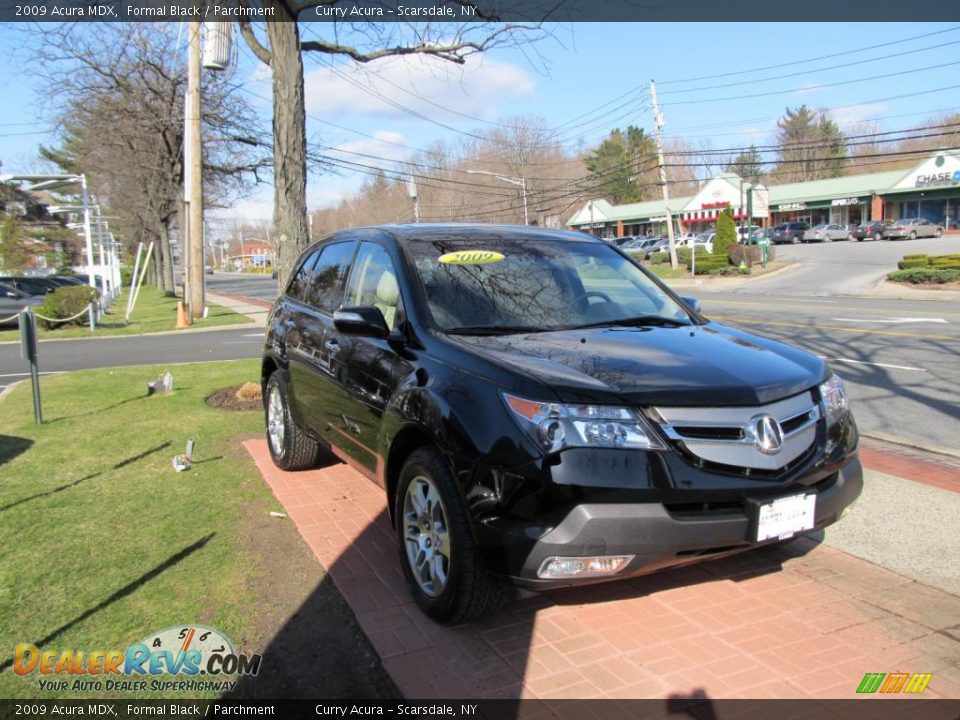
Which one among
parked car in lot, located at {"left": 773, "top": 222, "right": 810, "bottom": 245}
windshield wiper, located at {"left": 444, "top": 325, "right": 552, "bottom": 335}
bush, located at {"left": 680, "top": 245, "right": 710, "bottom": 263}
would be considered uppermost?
parked car in lot, located at {"left": 773, "top": 222, "right": 810, "bottom": 245}

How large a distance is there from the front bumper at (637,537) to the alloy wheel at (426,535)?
19.9 inches

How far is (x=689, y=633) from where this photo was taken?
3.21 metres

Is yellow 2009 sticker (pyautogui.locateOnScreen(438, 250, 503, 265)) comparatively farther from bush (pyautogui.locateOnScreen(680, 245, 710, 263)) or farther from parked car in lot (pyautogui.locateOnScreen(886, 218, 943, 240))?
parked car in lot (pyautogui.locateOnScreen(886, 218, 943, 240))

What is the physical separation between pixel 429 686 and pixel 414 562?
0.74 m

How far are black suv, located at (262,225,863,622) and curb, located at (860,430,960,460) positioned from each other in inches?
115

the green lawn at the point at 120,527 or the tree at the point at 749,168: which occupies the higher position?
the tree at the point at 749,168

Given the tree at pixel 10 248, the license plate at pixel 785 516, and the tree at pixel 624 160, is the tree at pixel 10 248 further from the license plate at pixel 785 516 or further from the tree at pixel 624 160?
the tree at pixel 624 160

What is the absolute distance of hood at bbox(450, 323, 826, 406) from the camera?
2.90m

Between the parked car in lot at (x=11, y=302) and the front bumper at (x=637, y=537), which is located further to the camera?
the parked car in lot at (x=11, y=302)

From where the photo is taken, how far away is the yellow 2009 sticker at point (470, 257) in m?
4.09

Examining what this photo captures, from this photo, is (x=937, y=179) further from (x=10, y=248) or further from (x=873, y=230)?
(x=10, y=248)

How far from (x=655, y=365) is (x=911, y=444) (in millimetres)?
4168

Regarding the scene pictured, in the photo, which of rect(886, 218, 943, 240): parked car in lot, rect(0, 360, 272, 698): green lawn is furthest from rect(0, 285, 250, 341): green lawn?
rect(886, 218, 943, 240): parked car in lot

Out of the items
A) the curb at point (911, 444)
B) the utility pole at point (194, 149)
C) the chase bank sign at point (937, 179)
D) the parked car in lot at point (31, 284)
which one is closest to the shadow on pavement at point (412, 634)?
the curb at point (911, 444)
